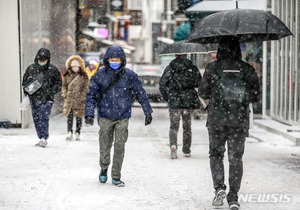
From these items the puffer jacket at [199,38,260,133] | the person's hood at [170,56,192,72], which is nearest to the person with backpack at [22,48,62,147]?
the person's hood at [170,56,192,72]

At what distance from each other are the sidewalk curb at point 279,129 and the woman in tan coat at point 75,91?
406cm

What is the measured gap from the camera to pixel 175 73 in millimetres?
9688

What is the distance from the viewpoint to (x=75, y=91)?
12.1 m

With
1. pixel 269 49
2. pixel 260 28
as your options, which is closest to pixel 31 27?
pixel 269 49

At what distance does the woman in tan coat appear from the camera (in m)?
12.0

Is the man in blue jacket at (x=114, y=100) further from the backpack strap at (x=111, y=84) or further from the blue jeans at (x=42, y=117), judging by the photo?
the blue jeans at (x=42, y=117)

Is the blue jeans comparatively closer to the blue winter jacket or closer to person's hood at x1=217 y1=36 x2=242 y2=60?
the blue winter jacket

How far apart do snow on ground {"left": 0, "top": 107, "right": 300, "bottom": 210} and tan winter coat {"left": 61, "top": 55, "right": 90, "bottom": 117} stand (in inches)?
27.6

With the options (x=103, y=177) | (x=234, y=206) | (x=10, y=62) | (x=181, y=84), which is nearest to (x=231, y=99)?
(x=234, y=206)

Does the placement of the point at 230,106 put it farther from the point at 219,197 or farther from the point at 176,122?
the point at 176,122

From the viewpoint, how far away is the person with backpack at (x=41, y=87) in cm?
1065

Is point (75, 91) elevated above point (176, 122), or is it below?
above

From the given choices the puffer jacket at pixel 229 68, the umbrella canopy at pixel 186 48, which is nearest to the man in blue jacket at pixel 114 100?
the puffer jacket at pixel 229 68

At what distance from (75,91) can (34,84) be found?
61.3 inches
